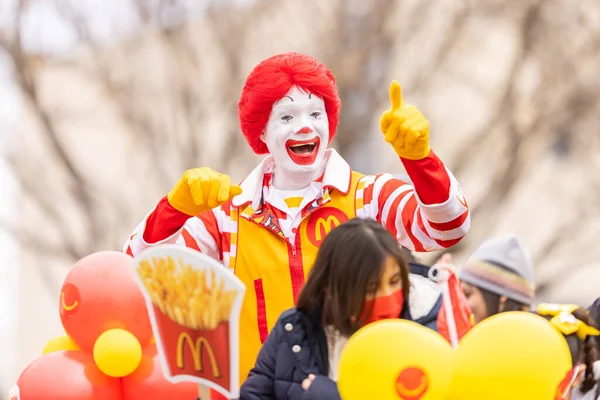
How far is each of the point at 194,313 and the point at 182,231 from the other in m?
0.90

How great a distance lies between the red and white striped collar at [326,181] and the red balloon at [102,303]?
42 cm

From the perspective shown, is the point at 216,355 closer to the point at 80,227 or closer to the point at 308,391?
the point at 308,391

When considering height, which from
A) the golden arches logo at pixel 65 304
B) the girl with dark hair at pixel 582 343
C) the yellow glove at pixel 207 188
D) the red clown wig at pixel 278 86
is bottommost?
the girl with dark hair at pixel 582 343

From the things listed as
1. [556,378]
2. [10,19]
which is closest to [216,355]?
[556,378]

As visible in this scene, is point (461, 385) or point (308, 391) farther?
point (308, 391)

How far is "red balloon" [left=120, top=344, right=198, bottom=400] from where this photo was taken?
12.0 feet

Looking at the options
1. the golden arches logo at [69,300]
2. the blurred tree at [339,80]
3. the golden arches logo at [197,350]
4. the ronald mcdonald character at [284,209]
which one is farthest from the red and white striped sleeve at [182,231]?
the blurred tree at [339,80]

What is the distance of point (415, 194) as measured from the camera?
12.0ft

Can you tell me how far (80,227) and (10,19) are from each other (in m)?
4.00

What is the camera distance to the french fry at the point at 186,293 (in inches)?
120

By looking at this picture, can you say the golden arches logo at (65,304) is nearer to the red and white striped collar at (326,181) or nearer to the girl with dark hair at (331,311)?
the red and white striped collar at (326,181)

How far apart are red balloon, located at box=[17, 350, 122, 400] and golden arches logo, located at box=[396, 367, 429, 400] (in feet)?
3.62

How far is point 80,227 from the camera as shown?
1338 centimetres

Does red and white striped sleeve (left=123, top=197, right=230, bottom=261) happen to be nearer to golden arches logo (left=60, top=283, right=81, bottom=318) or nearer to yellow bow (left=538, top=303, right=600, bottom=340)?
golden arches logo (left=60, top=283, right=81, bottom=318)
